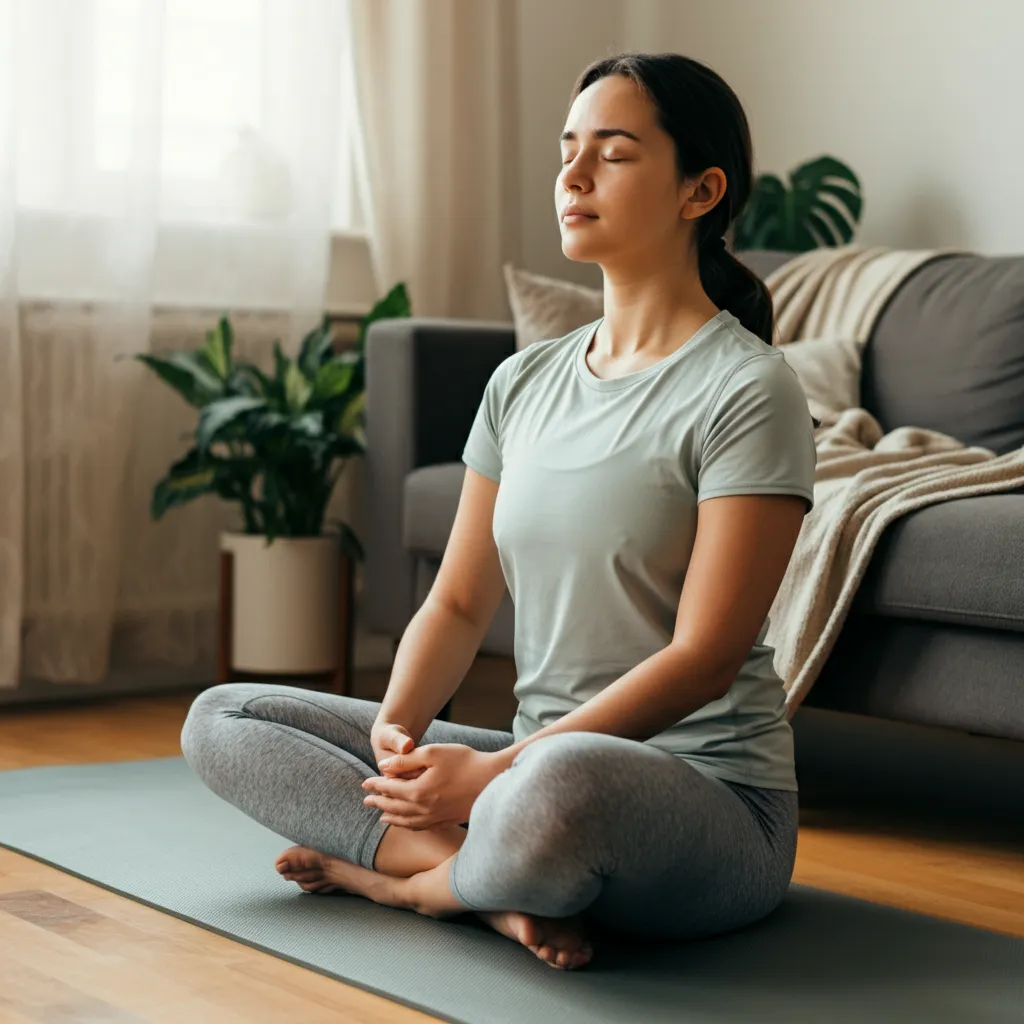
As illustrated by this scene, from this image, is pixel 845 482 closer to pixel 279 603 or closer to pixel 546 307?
pixel 546 307

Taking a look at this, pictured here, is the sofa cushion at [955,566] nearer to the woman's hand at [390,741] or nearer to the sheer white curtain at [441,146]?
the woman's hand at [390,741]

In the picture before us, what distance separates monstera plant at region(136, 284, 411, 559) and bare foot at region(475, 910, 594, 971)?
167cm

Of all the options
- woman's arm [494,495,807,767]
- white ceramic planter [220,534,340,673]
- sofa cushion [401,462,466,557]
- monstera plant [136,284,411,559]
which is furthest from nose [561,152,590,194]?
white ceramic planter [220,534,340,673]

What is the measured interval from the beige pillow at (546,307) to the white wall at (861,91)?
0.87m

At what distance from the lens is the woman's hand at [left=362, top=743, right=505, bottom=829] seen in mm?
1505

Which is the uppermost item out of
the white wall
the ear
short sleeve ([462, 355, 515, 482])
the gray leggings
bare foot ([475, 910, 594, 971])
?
the white wall

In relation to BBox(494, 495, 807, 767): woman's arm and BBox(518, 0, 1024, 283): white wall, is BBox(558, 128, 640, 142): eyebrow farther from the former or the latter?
BBox(518, 0, 1024, 283): white wall

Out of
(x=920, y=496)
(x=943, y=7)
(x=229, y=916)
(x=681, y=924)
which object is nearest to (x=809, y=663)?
(x=920, y=496)

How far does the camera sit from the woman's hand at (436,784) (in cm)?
150

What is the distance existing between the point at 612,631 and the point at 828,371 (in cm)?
141

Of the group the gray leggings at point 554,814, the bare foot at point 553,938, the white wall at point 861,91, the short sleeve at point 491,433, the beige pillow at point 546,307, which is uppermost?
the white wall at point 861,91

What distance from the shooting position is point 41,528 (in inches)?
122

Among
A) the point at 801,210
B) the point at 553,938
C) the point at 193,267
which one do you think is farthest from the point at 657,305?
the point at 801,210

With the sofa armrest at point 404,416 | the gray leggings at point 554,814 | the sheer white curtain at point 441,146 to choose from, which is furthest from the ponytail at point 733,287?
the sheer white curtain at point 441,146
